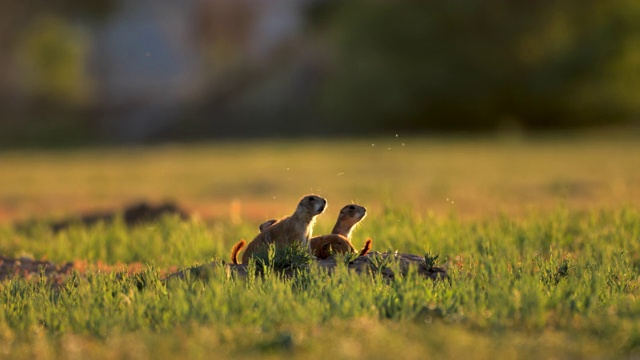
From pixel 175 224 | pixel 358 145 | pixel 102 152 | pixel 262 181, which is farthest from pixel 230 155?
pixel 175 224

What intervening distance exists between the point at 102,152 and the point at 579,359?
146 feet

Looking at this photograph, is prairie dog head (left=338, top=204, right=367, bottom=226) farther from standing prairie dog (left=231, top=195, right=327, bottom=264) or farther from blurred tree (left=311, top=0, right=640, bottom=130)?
blurred tree (left=311, top=0, right=640, bottom=130)

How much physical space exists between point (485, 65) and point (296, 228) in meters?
46.2

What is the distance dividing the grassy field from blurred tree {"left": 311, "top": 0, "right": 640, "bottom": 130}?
26400mm

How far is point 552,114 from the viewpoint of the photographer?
56.8 m

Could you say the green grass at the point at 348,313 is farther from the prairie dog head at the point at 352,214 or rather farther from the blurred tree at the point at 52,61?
the blurred tree at the point at 52,61

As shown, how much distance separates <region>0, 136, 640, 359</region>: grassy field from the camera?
293 inches

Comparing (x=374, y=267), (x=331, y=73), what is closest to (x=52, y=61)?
(x=331, y=73)

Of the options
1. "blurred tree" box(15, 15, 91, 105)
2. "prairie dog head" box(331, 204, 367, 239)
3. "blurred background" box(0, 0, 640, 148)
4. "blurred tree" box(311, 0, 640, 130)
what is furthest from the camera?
"blurred tree" box(15, 15, 91, 105)

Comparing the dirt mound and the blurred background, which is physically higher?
the blurred background

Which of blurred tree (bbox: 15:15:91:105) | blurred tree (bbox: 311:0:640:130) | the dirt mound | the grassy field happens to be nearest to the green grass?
the grassy field

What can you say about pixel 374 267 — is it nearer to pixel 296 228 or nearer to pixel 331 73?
pixel 296 228

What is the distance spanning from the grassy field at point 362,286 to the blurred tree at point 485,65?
86.6 ft

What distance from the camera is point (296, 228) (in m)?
11.3
